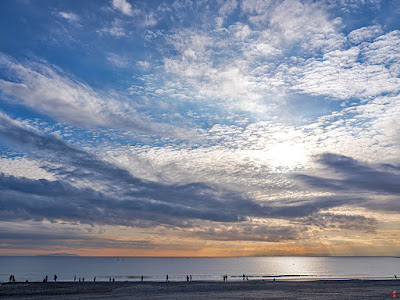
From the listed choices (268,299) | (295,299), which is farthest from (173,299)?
(295,299)

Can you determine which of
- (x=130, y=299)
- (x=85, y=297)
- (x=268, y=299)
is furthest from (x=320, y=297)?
(x=85, y=297)

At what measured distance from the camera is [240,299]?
190 feet

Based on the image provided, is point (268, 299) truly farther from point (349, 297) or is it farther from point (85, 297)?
point (85, 297)

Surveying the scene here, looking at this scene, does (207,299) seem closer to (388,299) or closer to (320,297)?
(320,297)

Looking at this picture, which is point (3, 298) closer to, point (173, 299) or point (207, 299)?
point (173, 299)

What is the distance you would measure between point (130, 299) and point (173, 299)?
24.4 feet

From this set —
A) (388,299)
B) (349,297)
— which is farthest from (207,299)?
(388,299)

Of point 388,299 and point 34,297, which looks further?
point 34,297

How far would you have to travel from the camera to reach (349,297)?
60438mm

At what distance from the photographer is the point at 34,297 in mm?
62438

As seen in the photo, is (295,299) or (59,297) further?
(59,297)

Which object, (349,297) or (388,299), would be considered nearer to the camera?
(388,299)

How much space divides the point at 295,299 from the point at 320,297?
5.66 meters

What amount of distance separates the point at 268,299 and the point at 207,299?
1039 centimetres
